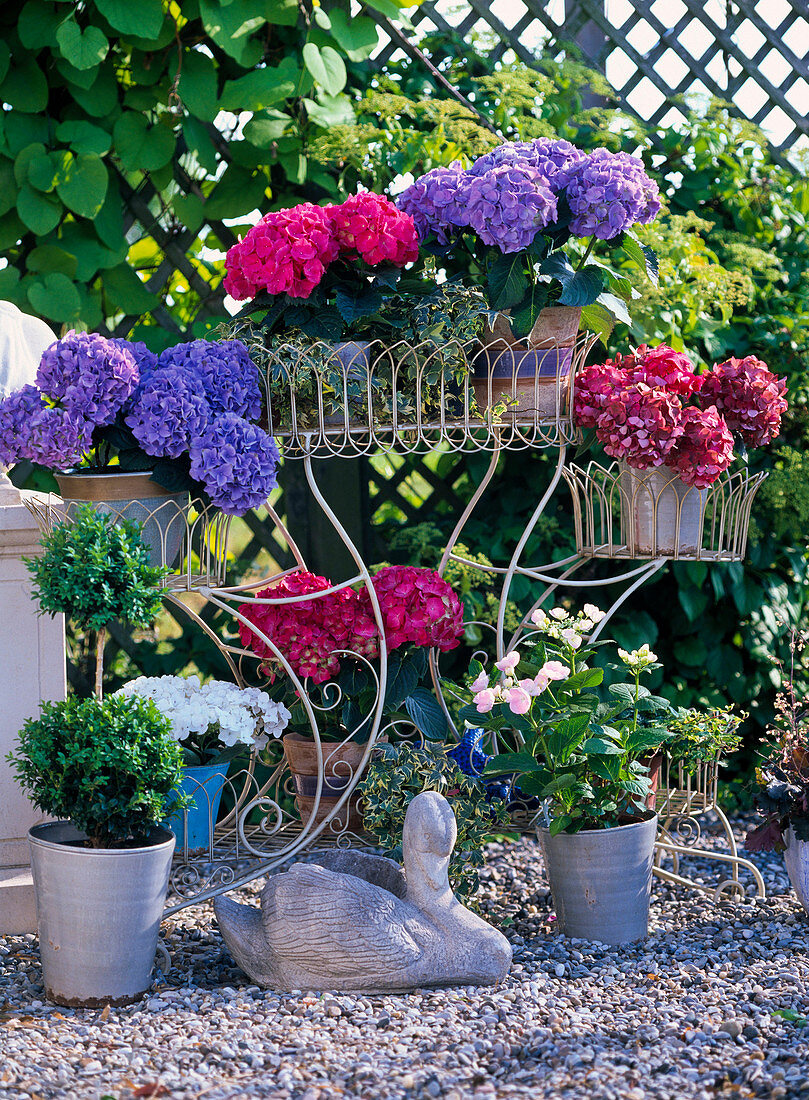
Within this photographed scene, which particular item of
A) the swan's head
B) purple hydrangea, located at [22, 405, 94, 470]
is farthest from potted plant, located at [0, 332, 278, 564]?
the swan's head

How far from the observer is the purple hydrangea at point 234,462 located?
1938 millimetres

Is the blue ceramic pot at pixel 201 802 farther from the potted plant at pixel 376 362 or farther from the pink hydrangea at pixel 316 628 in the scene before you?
the potted plant at pixel 376 362

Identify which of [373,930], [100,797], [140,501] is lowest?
[373,930]

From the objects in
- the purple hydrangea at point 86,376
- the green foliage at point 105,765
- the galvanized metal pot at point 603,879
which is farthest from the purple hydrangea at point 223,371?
the galvanized metal pot at point 603,879

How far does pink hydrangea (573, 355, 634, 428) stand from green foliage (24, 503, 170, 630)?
0.95 metres

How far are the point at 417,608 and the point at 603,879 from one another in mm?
663

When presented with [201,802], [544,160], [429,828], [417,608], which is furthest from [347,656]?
[544,160]

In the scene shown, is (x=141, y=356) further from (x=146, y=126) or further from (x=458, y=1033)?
(x=458, y=1033)

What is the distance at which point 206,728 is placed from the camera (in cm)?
219

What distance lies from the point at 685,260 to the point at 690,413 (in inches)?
32.3

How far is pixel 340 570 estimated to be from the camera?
3211 mm

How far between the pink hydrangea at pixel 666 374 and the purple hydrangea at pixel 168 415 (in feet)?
3.00

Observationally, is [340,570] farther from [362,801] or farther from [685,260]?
[685,260]

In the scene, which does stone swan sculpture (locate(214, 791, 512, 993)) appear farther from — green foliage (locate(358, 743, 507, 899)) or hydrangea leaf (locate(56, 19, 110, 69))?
hydrangea leaf (locate(56, 19, 110, 69))
